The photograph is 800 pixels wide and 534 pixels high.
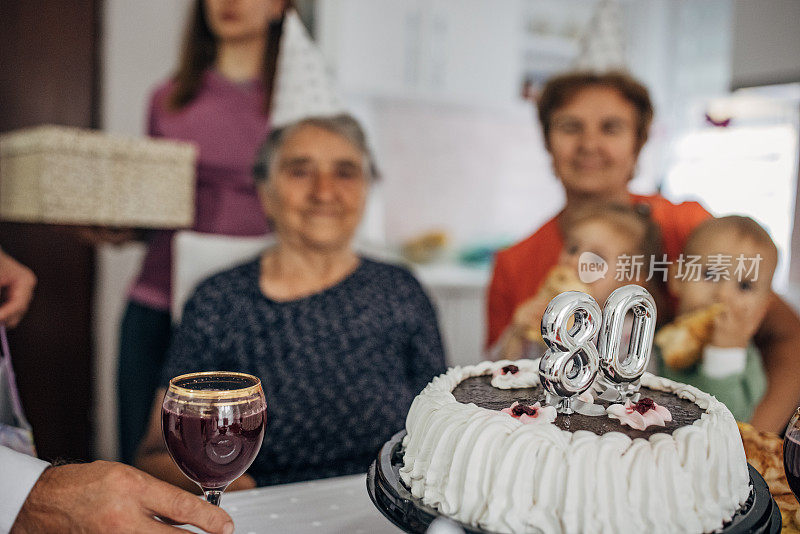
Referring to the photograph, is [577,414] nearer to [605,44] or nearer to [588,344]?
[588,344]

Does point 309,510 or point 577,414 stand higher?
point 577,414

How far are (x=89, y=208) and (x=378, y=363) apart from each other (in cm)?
84

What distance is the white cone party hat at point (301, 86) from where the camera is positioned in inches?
60.4

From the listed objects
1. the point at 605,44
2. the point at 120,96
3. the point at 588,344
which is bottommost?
the point at 588,344

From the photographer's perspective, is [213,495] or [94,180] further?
[94,180]

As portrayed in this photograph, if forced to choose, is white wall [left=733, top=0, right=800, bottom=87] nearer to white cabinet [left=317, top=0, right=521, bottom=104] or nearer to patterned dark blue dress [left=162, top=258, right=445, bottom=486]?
patterned dark blue dress [left=162, top=258, right=445, bottom=486]

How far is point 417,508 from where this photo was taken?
577 millimetres

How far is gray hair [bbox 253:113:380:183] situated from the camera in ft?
4.99

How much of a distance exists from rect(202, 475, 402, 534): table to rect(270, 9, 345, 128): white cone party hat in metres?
0.92

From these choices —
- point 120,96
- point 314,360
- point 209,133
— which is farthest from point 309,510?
point 120,96

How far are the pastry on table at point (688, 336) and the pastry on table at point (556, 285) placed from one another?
18 centimetres

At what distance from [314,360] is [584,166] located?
26.9 inches

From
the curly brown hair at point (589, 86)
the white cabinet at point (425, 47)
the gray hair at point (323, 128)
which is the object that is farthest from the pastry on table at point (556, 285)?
the white cabinet at point (425, 47)

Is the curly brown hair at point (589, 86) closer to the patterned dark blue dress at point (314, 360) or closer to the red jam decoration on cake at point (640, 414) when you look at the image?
the patterned dark blue dress at point (314, 360)
